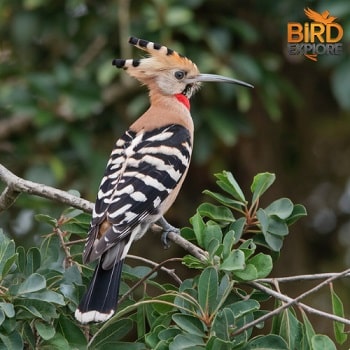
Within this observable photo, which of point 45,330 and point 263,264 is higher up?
point 263,264

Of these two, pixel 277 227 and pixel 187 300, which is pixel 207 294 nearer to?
pixel 187 300

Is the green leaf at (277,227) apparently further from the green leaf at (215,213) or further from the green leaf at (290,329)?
the green leaf at (290,329)

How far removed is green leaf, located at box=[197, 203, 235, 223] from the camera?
9.32 feet

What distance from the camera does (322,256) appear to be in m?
6.03

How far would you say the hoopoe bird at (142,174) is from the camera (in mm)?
2748

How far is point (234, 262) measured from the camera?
247 centimetres

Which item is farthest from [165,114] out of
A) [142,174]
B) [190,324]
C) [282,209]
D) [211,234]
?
[190,324]

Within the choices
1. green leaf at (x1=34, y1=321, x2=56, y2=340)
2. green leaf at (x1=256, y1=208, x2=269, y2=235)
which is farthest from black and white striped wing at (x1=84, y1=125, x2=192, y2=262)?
green leaf at (x1=256, y1=208, x2=269, y2=235)

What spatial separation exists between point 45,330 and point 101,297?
0.76 ft

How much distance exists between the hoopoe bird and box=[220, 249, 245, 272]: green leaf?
37 cm

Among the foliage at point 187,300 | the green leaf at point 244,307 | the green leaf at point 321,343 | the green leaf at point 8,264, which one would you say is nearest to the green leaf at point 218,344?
the foliage at point 187,300

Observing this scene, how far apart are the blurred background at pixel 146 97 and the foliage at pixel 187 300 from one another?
192 centimetres

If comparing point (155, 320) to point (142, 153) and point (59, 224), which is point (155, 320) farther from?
point (142, 153)

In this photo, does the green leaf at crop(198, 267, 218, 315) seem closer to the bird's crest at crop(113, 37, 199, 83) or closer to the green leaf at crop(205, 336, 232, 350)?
the green leaf at crop(205, 336, 232, 350)
